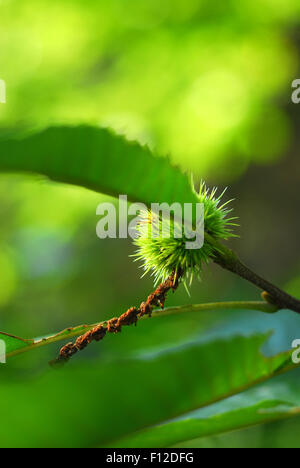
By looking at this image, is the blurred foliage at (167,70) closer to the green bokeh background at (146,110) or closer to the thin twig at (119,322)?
the green bokeh background at (146,110)

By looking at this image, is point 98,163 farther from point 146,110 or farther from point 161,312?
point 146,110

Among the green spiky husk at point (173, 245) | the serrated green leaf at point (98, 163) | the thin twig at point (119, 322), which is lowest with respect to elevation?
the thin twig at point (119, 322)

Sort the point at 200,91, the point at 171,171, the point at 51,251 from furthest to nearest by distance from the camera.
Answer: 1. the point at 200,91
2. the point at 51,251
3. the point at 171,171

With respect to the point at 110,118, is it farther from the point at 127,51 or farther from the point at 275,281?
the point at 275,281

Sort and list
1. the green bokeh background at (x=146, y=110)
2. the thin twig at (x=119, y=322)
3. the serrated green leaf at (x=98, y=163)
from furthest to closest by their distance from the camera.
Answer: the green bokeh background at (x=146, y=110) < the thin twig at (x=119, y=322) < the serrated green leaf at (x=98, y=163)

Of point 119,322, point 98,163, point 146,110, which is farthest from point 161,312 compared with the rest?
point 146,110

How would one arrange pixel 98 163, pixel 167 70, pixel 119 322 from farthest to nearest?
pixel 167 70 < pixel 119 322 < pixel 98 163

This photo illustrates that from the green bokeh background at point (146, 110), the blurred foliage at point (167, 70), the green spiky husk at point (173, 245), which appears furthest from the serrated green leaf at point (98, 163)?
the blurred foliage at point (167, 70)

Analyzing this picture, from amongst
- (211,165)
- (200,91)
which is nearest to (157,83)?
(200,91)
